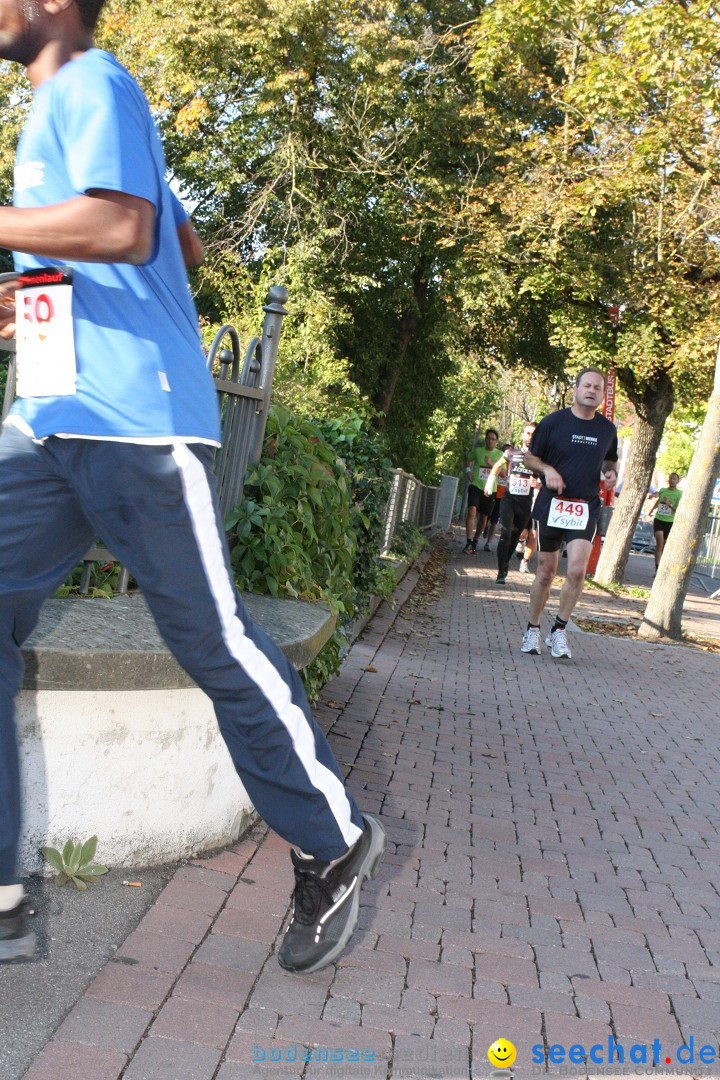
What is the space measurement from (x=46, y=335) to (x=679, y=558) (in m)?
9.39

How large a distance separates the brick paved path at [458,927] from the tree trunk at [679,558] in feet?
16.1

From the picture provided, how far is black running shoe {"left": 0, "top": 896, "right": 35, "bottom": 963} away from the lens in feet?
7.75

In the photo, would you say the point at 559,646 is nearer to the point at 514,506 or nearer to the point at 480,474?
the point at 514,506

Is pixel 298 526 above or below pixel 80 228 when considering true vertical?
below

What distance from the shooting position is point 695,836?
432cm

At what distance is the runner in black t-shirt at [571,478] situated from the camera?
7980 mm

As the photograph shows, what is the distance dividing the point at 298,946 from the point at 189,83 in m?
18.9

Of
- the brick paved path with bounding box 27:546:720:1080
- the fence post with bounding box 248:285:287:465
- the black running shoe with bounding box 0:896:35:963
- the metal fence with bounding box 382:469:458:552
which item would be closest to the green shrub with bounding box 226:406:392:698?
the fence post with bounding box 248:285:287:465

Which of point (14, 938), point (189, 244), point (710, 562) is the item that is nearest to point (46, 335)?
point (189, 244)

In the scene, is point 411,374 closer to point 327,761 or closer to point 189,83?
point 189,83

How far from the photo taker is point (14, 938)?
2.38 m

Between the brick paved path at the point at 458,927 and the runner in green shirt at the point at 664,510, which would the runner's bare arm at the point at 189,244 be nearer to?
the brick paved path at the point at 458,927

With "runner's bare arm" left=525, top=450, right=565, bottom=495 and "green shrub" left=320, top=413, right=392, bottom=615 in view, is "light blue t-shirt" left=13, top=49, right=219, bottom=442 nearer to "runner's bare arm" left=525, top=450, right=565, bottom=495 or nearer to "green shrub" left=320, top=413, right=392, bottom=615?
"green shrub" left=320, top=413, right=392, bottom=615

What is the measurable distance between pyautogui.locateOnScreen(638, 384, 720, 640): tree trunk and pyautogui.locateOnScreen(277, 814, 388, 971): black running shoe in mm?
8582
